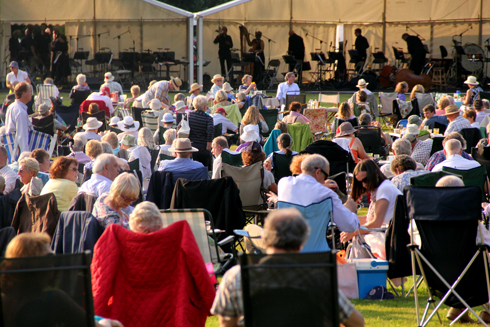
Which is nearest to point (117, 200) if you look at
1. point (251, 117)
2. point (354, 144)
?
point (354, 144)

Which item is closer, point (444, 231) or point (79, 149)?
point (444, 231)

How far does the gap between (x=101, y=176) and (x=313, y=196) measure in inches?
64.2

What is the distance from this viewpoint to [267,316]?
223 cm

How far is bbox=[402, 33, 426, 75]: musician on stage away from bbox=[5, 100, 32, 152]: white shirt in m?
14.7

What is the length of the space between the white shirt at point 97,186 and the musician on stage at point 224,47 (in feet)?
50.6

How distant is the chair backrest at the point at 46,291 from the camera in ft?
7.52

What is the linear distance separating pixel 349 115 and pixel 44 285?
306 inches

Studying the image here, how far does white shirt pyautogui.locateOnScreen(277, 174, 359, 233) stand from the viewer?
4133 mm

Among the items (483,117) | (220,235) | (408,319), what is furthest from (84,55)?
(408,319)

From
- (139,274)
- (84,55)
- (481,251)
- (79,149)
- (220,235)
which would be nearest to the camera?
(139,274)

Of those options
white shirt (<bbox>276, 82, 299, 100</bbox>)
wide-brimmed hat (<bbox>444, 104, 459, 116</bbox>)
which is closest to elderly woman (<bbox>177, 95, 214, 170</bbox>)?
wide-brimmed hat (<bbox>444, 104, 459, 116</bbox>)

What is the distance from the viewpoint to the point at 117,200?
12.1ft

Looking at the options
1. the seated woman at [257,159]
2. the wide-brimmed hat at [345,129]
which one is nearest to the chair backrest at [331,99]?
the wide-brimmed hat at [345,129]

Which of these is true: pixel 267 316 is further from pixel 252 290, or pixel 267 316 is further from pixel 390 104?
pixel 390 104
